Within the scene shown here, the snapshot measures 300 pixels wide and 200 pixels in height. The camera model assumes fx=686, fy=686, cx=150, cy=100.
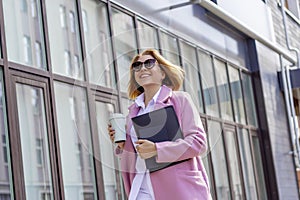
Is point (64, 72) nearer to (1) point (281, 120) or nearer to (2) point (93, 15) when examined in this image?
(2) point (93, 15)

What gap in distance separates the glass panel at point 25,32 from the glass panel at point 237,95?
4.57 metres

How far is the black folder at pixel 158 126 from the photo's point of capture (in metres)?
2.41

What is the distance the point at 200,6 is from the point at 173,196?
6123mm

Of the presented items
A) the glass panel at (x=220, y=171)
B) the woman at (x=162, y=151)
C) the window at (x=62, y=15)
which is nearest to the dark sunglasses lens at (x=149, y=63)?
the woman at (x=162, y=151)

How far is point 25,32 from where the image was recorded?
5.04 metres

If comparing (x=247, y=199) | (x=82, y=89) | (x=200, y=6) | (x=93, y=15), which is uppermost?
(x=200, y=6)

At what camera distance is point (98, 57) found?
5.72 metres

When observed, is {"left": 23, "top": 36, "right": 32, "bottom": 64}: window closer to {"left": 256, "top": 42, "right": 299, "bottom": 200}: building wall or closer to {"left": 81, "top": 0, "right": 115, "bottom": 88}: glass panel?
{"left": 81, "top": 0, "right": 115, "bottom": 88}: glass panel

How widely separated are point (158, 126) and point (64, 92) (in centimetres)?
308

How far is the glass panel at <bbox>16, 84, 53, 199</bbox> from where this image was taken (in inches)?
187

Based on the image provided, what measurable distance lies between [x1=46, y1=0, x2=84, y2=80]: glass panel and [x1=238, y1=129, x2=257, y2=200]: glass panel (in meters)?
4.08

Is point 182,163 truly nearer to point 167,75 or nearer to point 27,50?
point 167,75

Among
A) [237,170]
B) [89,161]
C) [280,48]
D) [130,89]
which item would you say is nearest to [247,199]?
[237,170]

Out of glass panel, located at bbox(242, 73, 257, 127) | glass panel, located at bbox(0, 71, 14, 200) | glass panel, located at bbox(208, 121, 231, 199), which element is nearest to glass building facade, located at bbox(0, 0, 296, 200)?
glass panel, located at bbox(0, 71, 14, 200)
